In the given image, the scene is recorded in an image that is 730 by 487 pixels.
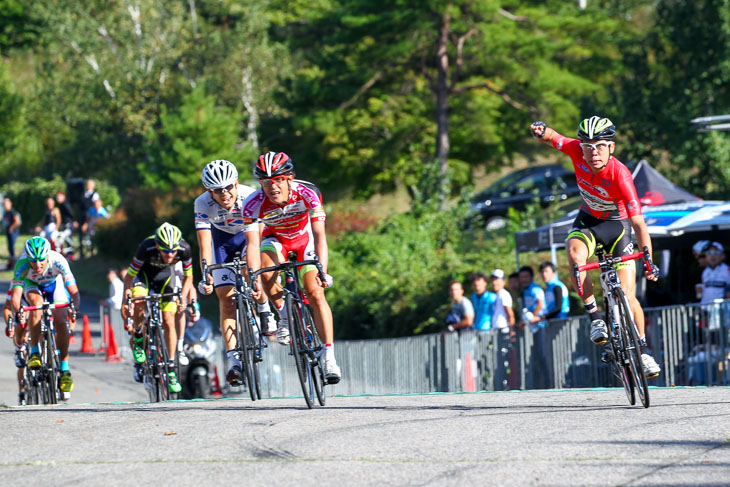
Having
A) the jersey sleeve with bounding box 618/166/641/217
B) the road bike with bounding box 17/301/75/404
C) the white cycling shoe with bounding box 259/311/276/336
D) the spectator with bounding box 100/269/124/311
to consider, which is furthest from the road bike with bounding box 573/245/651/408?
the spectator with bounding box 100/269/124/311

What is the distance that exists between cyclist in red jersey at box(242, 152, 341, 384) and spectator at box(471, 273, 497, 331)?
703 centimetres

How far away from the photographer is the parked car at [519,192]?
38.1 metres

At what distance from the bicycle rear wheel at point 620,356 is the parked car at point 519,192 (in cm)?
2808

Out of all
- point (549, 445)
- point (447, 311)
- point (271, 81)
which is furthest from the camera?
point (271, 81)

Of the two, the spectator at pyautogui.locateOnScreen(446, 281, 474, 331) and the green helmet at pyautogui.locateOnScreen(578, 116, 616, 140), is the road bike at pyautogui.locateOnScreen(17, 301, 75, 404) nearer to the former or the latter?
the spectator at pyautogui.locateOnScreen(446, 281, 474, 331)

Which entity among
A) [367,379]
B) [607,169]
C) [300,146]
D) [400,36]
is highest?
[400,36]

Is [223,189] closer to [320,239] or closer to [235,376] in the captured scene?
[320,239]

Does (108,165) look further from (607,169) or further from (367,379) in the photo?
(607,169)

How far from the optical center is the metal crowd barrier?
14055mm

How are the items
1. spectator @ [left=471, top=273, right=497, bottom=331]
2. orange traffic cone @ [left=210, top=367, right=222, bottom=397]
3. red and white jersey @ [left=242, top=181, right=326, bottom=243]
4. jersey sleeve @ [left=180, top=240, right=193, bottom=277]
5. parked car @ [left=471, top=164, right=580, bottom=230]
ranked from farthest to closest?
parked car @ [left=471, top=164, right=580, bottom=230] < orange traffic cone @ [left=210, top=367, right=222, bottom=397] < spectator @ [left=471, top=273, right=497, bottom=331] < jersey sleeve @ [left=180, top=240, right=193, bottom=277] < red and white jersey @ [left=242, top=181, right=326, bottom=243]

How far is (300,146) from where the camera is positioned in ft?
155

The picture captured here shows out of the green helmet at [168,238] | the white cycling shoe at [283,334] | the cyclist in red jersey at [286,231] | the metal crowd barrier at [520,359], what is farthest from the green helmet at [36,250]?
the metal crowd barrier at [520,359]

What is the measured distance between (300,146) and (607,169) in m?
38.2

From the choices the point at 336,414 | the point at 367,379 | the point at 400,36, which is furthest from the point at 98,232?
the point at 336,414
